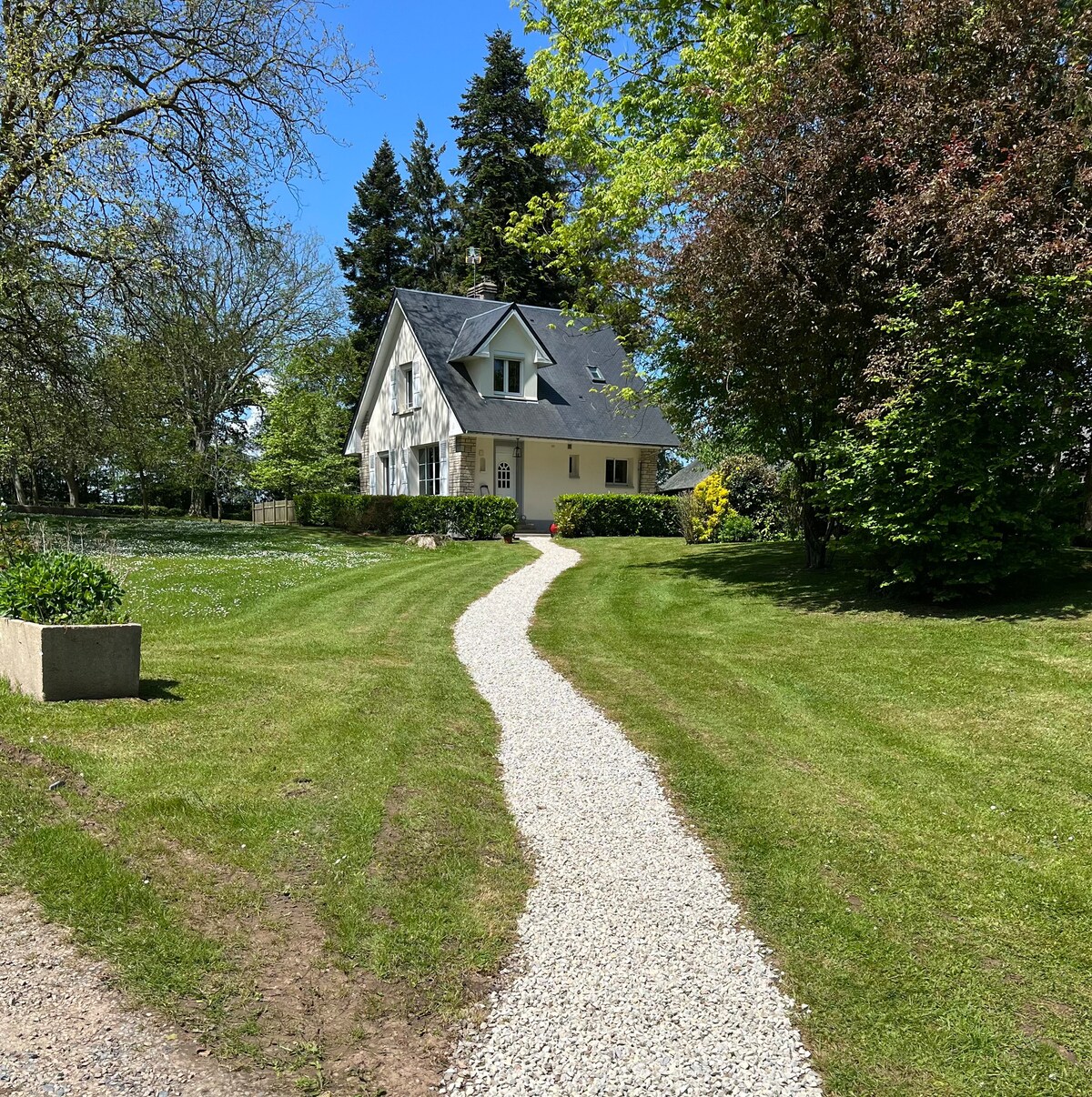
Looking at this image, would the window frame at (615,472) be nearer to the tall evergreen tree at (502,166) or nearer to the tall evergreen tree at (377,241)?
the tall evergreen tree at (502,166)

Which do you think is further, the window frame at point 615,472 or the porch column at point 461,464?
the window frame at point 615,472

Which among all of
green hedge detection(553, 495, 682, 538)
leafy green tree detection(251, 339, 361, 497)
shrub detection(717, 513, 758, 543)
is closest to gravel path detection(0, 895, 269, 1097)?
shrub detection(717, 513, 758, 543)

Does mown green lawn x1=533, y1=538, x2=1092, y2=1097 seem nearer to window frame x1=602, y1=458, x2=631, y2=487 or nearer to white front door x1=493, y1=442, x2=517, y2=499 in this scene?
white front door x1=493, y1=442, x2=517, y2=499

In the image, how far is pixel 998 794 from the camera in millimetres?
5020

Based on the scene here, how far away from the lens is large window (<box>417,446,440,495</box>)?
28.2 meters

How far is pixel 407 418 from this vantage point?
29.9 m

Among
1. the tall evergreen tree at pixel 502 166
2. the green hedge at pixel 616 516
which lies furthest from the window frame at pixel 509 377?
the tall evergreen tree at pixel 502 166

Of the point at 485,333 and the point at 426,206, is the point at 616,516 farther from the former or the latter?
the point at 426,206

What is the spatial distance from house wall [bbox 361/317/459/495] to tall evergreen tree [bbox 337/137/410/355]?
17.1 m

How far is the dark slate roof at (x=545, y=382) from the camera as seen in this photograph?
27.0m

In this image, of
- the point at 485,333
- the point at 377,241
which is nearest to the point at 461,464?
the point at 485,333

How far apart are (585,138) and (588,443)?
13.1m

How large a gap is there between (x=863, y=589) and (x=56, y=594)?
399 inches

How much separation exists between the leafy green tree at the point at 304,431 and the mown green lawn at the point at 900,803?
27359 mm
